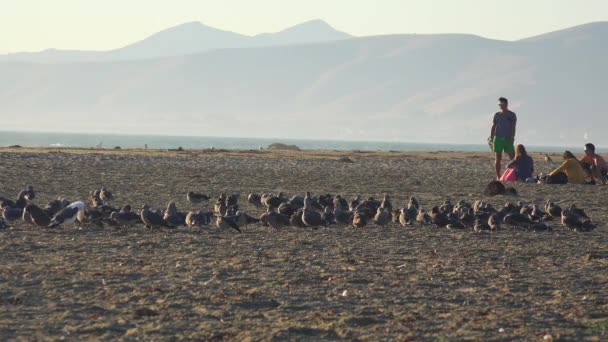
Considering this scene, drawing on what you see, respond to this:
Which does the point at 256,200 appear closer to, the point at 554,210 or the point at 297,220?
the point at 297,220

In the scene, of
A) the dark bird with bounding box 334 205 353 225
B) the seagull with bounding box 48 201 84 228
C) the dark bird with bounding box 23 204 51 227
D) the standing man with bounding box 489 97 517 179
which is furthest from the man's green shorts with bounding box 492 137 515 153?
the dark bird with bounding box 23 204 51 227

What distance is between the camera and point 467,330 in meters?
10.2

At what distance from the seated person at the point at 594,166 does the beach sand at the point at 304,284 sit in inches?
294

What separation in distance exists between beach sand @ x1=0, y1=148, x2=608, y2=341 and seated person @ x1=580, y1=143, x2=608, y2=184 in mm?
7472

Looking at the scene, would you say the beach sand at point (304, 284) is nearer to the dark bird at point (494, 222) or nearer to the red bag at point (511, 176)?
the dark bird at point (494, 222)

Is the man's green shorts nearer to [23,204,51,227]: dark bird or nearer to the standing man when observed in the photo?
the standing man

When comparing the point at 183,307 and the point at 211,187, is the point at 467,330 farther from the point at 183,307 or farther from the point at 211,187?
the point at 211,187

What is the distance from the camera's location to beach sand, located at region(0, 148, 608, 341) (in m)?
10.2

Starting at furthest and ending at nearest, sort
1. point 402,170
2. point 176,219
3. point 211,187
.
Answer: point 402,170 < point 211,187 < point 176,219

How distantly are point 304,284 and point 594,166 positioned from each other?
59.5 ft

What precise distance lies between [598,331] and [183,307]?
12.7 ft

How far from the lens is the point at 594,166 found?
94.9ft

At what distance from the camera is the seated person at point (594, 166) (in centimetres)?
2861

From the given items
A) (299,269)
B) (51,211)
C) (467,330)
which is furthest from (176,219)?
(467,330)
